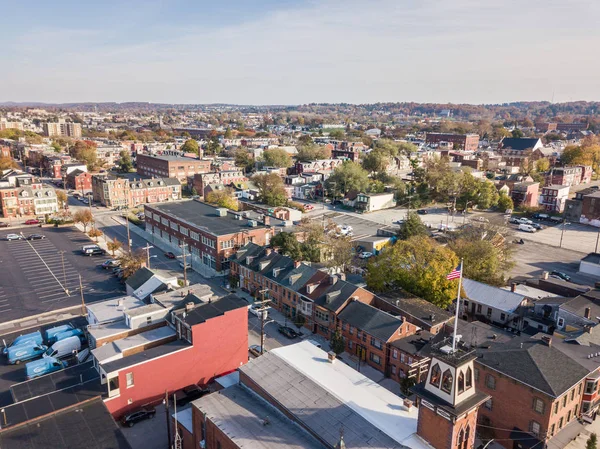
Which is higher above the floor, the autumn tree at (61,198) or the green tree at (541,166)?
the green tree at (541,166)

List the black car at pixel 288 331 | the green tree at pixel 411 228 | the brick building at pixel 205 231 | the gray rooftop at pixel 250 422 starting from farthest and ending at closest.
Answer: the green tree at pixel 411 228
the brick building at pixel 205 231
the black car at pixel 288 331
the gray rooftop at pixel 250 422

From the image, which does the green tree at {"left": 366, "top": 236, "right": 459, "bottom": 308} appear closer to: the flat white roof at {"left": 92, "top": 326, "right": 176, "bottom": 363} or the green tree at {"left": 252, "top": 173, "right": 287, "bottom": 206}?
the flat white roof at {"left": 92, "top": 326, "right": 176, "bottom": 363}

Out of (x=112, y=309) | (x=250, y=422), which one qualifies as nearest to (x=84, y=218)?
(x=112, y=309)

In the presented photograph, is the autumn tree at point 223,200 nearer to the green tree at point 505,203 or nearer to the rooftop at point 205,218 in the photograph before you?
Answer: the rooftop at point 205,218

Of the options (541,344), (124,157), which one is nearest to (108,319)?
(541,344)

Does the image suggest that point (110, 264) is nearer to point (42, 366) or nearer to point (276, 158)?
point (42, 366)

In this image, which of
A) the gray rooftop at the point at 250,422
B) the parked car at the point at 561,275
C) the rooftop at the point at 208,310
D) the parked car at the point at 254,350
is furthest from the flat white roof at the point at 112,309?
the parked car at the point at 561,275
